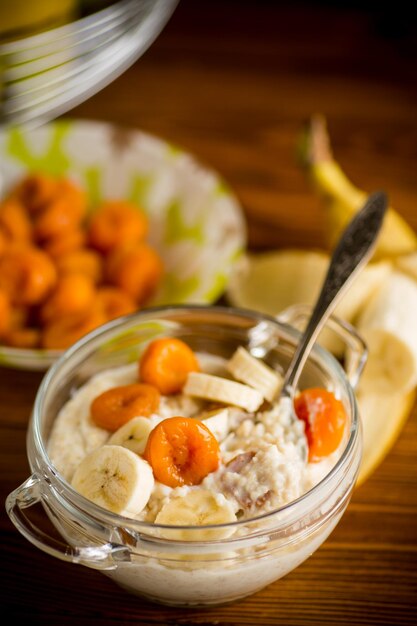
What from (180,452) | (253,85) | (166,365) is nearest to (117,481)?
(180,452)

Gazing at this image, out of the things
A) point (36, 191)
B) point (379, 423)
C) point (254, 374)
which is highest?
point (36, 191)

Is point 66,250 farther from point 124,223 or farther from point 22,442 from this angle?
point 22,442

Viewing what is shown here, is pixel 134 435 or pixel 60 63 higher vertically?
pixel 60 63

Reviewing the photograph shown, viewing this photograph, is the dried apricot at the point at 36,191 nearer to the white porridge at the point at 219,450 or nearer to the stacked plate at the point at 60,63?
the stacked plate at the point at 60,63

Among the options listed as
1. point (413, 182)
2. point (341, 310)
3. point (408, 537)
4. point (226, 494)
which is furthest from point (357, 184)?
point (226, 494)

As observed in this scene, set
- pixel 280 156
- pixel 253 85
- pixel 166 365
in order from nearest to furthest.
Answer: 1. pixel 166 365
2. pixel 280 156
3. pixel 253 85

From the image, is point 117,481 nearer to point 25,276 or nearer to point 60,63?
point 25,276

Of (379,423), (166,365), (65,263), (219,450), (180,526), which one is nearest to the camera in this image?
(180,526)
